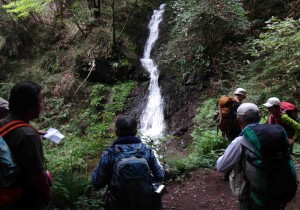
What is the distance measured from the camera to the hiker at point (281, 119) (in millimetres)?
4727

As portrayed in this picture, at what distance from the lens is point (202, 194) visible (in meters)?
5.81

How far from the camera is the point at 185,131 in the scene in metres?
11.5

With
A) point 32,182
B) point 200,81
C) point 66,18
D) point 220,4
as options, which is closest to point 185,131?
point 200,81

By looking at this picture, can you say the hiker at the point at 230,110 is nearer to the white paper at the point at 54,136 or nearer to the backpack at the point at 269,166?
the backpack at the point at 269,166

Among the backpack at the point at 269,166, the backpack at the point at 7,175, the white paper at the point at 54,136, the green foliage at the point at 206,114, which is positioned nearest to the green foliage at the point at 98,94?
the green foliage at the point at 206,114

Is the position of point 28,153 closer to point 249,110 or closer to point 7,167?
point 7,167

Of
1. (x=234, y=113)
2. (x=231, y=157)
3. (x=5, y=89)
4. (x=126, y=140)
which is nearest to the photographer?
(x=231, y=157)

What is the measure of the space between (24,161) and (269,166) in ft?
6.51

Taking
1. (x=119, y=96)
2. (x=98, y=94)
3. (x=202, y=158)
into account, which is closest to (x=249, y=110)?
(x=202, y=158)

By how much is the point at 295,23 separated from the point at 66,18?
13.1 metres

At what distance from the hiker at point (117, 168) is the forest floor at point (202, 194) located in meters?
2.58

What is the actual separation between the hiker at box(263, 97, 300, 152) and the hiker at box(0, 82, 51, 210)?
11.7 feet

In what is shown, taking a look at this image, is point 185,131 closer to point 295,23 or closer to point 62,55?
point 295,23

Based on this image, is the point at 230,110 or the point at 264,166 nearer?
the point at 264,166
